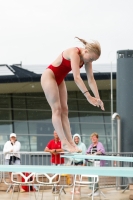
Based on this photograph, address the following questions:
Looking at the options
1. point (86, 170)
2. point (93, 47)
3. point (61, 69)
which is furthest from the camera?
point (61, 69)

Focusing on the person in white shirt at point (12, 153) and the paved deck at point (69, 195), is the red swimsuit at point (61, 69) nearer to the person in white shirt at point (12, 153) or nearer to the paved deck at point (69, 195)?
the paved deck at point (69, 195)

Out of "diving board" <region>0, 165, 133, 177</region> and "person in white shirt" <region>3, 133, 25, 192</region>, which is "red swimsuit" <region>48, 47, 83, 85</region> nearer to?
"diving board" <region>0, 165, 133, 177</region>

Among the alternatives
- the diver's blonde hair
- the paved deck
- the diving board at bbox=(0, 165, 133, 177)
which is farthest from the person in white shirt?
the diving board at bbox=(0, 165, 133, 177)

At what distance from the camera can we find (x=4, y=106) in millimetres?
31859

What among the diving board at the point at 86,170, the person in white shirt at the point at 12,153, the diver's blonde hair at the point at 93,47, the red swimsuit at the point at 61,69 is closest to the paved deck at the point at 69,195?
the person in white shirt at the point at 12,153

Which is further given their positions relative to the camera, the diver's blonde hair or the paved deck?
the paved deck

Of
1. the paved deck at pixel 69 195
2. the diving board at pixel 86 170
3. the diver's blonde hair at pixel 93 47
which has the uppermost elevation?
the diver's blonde hair at pixel 93 47

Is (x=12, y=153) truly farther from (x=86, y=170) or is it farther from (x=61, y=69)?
(x=86, y=170)

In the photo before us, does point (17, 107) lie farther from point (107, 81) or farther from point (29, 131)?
point (107, 81)

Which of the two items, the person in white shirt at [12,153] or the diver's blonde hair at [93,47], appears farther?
the person in white shirt at [12,153]

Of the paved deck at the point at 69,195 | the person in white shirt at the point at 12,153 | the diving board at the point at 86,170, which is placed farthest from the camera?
the person in white shirt at the point at 12,153

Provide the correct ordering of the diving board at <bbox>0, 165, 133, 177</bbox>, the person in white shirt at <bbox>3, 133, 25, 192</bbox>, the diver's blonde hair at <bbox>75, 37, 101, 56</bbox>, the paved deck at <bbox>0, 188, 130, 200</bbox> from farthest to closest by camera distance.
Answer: the person in white shirt at <bbox>3, 133, 25, 192</bbox> < the paved deck at <bbox>0, 188, 130, 200</bbox> < the diver's blonde hair at <bbox>75, 37, 101, 56</bbox> < the diving board at <bbox>0, 165, 133, 177</bbox>

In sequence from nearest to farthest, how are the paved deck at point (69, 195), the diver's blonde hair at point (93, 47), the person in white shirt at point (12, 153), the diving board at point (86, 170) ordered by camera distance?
the diving board at point (86, 170)
the diver's blonde hair at point (93, 47)
the paved deck at point (69, 195)
the person in white shirt at point (12, 153)

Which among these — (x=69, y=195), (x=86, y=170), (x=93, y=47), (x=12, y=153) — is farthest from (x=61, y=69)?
(x=69, y=195)
